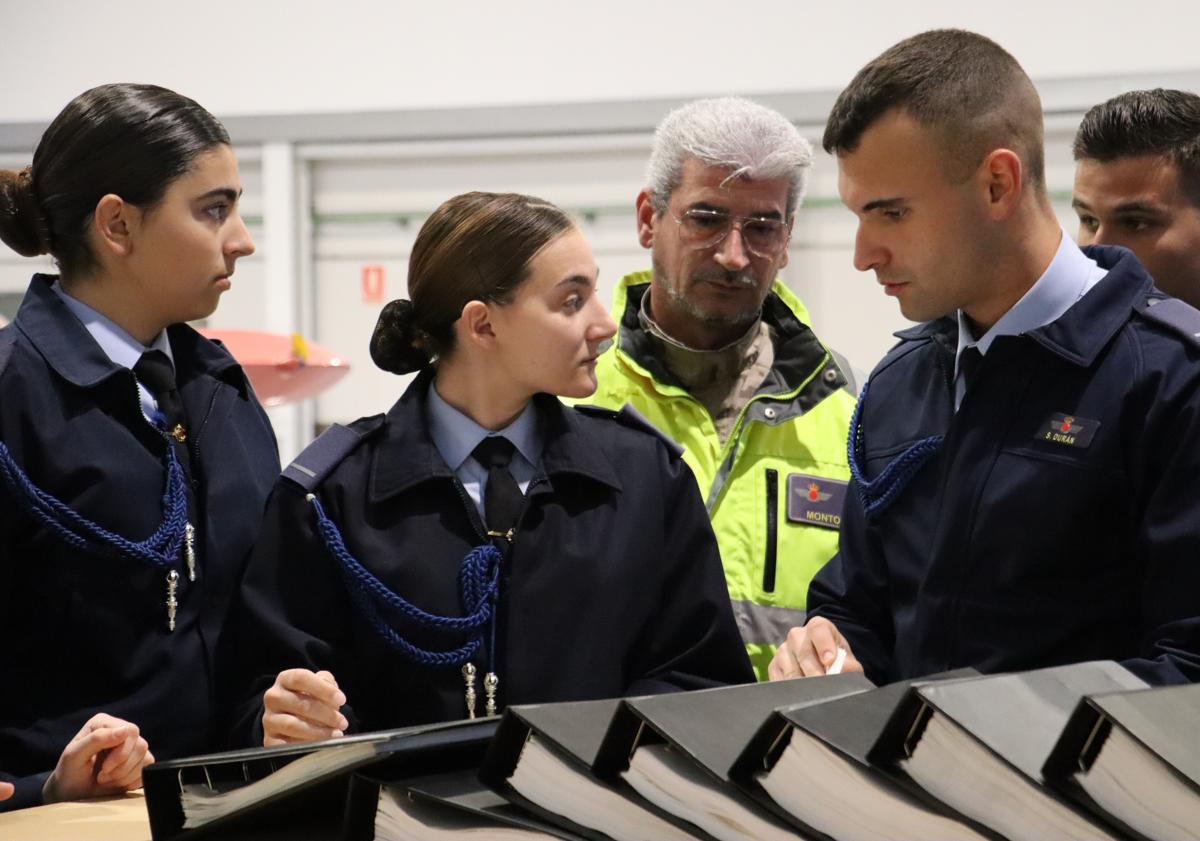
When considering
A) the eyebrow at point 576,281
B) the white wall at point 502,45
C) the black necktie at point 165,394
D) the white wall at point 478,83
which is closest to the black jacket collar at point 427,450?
the eyebrow at point 576,281

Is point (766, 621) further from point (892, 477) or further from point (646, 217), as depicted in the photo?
point (646, 217)

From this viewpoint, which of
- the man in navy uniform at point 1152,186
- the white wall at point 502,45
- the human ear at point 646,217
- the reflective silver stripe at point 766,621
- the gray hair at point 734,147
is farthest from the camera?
the white wall at point 502,45

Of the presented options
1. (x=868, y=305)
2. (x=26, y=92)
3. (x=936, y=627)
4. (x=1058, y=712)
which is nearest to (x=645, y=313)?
(x=936, y=627)

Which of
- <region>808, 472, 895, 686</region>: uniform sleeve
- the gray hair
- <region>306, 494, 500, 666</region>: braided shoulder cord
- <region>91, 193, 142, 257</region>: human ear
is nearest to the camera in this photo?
<region>306, 494, 500, 666</region>: braided shoulder cord

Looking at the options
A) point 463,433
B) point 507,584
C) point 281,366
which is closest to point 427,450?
point 463,433

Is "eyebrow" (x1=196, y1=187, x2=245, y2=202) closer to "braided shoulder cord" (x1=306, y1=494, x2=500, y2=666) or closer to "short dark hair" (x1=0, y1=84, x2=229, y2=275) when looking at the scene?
"short dark hair" (x1=0, y1=84, x2=229, y2=275)

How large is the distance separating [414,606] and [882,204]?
2.08 feet

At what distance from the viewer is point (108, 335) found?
65.2 inches

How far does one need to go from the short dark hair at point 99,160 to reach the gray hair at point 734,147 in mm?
751

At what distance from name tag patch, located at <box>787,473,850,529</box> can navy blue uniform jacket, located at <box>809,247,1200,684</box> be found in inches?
20.8

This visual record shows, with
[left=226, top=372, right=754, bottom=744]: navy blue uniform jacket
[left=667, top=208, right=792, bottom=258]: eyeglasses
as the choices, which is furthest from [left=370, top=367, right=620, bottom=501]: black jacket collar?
[left=667, top=208, right=792, bottom=258]: eyeglasses

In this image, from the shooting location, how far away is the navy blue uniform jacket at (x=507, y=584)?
4.87ft

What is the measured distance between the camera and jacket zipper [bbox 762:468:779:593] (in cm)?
204

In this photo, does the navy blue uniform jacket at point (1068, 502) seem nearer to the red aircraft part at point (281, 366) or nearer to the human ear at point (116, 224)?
the human ear at point (116, 224)
